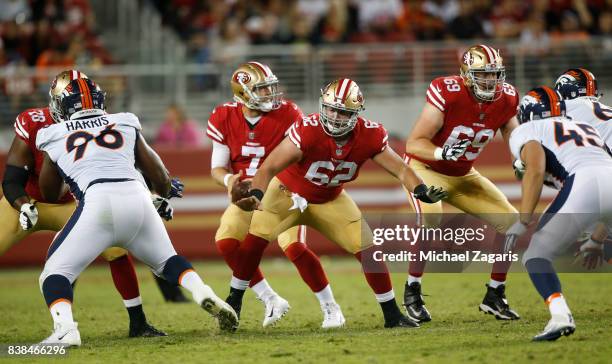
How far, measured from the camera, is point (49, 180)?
685 centimetres

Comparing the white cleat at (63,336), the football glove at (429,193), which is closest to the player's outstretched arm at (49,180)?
the white cleat at (63,336)

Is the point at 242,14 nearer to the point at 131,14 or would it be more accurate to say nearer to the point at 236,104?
the point at 131,14

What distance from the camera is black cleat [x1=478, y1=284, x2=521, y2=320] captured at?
7426 mm

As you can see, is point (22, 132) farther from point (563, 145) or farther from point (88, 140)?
point (563, 145)

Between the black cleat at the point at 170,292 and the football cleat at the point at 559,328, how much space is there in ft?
13.9

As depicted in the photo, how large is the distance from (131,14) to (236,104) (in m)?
8.91

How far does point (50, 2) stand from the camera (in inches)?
573

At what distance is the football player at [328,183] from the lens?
6895 mm

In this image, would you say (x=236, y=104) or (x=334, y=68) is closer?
(x=236, y=104)

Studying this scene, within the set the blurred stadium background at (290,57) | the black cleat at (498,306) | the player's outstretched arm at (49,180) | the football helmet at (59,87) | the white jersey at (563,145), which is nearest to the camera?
the white jersey at (563,145)

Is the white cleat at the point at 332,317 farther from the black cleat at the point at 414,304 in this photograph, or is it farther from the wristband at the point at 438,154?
the wristband at the point at 438,154

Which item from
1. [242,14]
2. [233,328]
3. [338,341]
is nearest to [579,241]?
[338,341]

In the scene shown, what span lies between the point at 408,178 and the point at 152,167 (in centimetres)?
187

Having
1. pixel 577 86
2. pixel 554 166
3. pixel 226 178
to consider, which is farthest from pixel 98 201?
pixel 577 86
